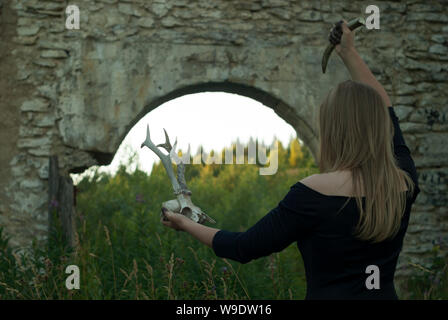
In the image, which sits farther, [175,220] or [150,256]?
[150,256]

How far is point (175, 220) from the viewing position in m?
1.78

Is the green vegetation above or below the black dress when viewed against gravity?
below

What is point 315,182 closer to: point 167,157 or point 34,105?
point 167,157

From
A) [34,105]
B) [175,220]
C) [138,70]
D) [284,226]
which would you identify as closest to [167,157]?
[175,220]

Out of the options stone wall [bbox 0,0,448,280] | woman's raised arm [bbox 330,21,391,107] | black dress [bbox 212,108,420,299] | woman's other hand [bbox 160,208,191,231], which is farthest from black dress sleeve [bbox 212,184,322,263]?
stone wall [bbox 0,0,448,280]

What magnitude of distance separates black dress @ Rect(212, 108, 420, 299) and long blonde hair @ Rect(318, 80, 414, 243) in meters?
0.05

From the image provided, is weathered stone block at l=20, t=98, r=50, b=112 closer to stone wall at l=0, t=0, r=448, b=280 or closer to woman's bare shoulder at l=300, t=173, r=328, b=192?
stone wall at l=0, t=0, r=448, b=280

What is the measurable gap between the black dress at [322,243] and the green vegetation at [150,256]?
1.48 meters

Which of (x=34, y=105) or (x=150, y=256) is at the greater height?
(x=34, y=105)

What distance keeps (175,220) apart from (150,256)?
274 cm

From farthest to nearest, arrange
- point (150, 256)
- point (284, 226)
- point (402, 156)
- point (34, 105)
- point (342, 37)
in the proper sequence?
point (34, 105)
point (150, 256)
point (342, 37)
point (402, 156)
point (284, 226)

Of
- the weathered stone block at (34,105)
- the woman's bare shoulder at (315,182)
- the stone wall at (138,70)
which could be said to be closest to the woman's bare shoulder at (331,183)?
the woman's bare shoulder at (315,182)

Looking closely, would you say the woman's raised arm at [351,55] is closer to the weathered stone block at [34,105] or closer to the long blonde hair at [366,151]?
the long blonde hair at [366,151]

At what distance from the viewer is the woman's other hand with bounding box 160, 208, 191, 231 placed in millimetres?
1756
